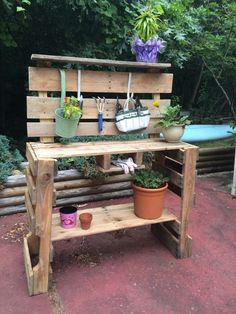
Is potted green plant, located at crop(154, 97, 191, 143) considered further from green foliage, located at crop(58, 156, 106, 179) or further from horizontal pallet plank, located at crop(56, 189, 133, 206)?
horizontal pallet plank, located at crop(56, 189, 133, 206)

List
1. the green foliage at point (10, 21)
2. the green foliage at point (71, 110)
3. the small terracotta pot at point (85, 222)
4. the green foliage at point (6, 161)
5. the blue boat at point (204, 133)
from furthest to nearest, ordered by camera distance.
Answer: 1. the blue boat at point (204, 133)
2. the green foliage at point (10, 21)
3. the green foliage at point (6, 161)
4. the small terracotta pot at point (85, 222)
5. the green foliage at point (71, 110)

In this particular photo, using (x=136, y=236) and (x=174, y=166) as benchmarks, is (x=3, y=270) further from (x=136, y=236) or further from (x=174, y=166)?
Result: (x=174, y=166)

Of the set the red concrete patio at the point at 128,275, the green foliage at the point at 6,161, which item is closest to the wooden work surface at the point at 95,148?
the red concrete patio at the point at 128,275

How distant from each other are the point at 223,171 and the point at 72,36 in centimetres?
299

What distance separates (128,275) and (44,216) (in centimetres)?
82

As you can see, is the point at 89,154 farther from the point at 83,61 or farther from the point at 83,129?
the point at 83,61

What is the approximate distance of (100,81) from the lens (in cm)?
236

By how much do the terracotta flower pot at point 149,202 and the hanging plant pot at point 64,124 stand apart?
71cm

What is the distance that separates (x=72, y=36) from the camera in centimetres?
395

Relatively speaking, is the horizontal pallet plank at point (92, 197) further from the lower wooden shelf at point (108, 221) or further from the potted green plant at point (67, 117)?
the potted green plant at point (67, 117)

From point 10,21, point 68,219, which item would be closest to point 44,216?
point 68,219

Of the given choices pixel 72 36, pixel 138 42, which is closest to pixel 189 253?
pixel 138 42

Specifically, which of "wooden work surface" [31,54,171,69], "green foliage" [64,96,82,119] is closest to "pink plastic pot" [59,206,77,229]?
"green foliage" [64,96,82,119]

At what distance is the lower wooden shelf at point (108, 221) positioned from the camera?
2185mm
